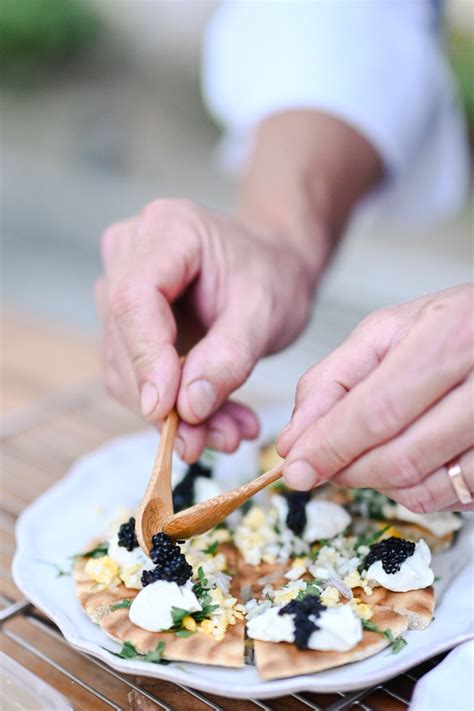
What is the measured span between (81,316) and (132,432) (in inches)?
70.2

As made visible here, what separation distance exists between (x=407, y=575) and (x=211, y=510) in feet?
0.93

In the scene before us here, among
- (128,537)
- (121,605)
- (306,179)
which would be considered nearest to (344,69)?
(306,179)

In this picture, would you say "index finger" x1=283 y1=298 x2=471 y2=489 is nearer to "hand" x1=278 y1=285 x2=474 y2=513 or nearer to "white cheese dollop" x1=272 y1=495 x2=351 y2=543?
"hand" x1=278 y1=285 x2=474 y2=513

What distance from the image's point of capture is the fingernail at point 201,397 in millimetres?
1321

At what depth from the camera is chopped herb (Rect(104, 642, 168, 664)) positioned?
40.0 inches

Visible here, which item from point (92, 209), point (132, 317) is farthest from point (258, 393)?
point (92, 209)

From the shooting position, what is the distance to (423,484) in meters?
1.02

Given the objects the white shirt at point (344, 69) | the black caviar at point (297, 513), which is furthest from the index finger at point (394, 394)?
the white shirt at point (344, 69)

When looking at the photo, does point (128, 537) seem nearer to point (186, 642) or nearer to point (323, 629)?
point (186, 642)

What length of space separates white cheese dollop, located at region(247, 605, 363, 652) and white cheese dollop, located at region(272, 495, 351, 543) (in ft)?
0.82

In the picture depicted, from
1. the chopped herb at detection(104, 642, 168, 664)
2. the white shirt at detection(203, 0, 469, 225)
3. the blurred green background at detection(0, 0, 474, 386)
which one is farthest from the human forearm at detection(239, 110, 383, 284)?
the blurred green background at detection(0, 0, 474, 386)

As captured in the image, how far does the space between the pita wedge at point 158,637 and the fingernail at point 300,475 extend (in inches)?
8.3

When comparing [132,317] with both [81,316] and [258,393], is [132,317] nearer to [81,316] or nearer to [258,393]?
[258,393]

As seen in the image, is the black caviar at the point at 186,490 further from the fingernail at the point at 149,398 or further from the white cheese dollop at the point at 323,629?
the white cheese dollop at the point at 323,629
